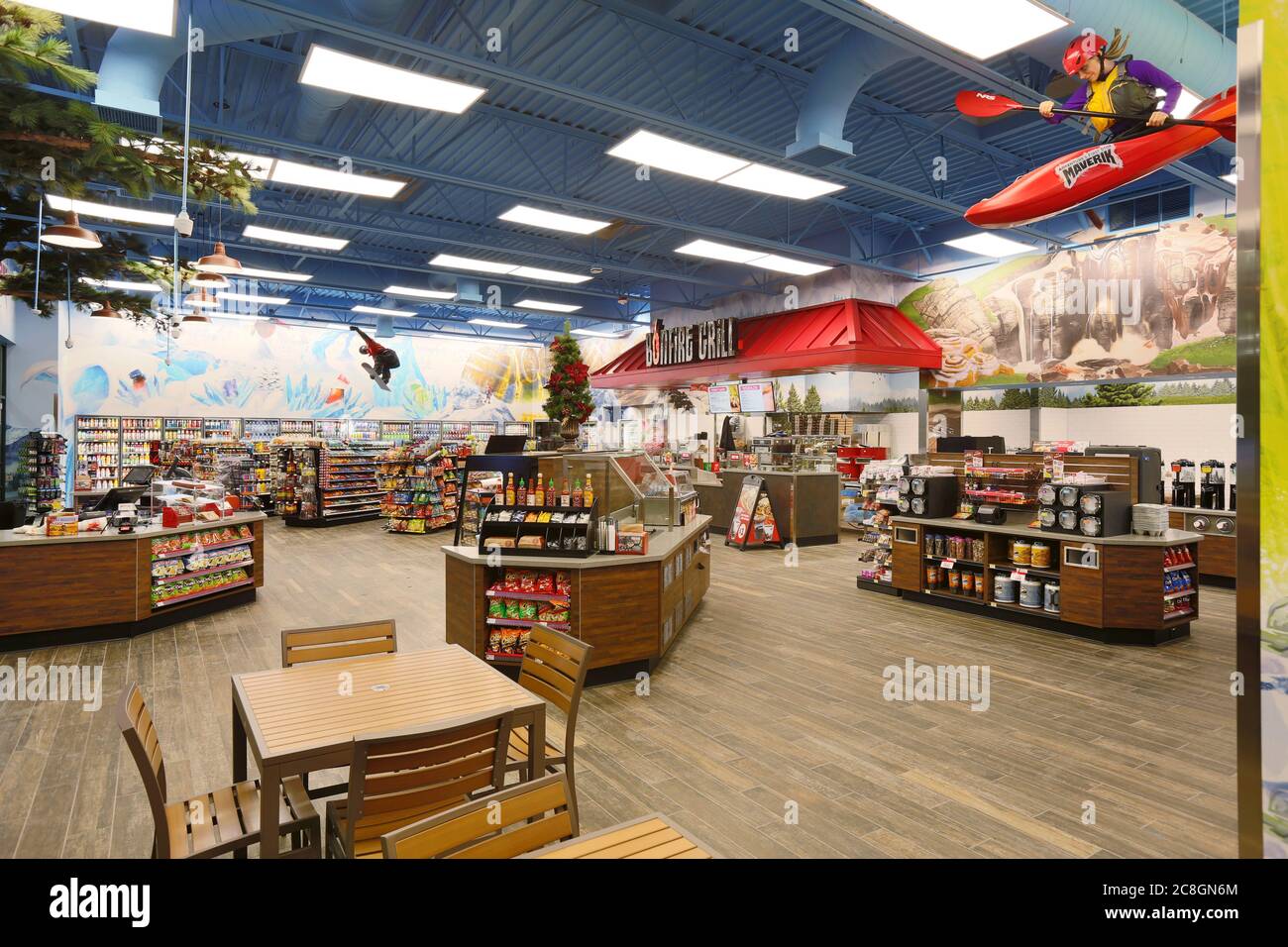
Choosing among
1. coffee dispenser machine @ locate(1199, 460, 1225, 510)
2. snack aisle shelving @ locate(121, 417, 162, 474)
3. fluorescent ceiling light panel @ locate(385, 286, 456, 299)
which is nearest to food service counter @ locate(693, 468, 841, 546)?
coffee dispenser machine @ locate(1199, 460, 1225, 510)

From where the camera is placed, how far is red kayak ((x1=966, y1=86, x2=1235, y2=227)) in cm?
401

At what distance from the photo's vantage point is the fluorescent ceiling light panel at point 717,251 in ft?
35.1

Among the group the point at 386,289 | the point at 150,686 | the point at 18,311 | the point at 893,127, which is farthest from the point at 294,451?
the point at 893,127

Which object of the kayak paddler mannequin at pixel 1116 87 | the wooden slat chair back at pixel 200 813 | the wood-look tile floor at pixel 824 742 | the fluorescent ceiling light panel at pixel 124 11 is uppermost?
the fluorescent ceiling light panel at pixel 124 11

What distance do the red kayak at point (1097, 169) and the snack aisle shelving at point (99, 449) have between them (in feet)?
62.8

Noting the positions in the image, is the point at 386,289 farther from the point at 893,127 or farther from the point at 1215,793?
the point at 1215,793

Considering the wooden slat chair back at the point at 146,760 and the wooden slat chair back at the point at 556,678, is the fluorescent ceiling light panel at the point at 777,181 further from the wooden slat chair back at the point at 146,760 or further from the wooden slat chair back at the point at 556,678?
the wooden slat chair back at the point at 146,760

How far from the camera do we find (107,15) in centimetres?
429

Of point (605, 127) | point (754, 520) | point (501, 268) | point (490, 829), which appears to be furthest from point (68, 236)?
point (754, 520)

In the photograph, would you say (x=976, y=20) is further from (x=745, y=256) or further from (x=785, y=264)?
(x=785, y=264)

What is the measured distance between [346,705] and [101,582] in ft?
17.2

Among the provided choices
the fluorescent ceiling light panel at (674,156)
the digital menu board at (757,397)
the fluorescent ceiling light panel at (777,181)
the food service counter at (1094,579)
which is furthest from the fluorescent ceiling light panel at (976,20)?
the digital menu board at (757,397)

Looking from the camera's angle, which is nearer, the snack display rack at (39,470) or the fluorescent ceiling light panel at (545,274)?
the snack display rack at (39,470)
